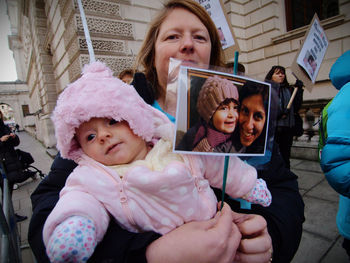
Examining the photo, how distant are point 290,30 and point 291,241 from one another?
28.5 ft

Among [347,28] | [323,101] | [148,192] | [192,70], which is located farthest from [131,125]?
[347,28]

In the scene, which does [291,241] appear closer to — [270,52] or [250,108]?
[250,108]

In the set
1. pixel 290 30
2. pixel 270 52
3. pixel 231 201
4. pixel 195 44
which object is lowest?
pixel 231 201

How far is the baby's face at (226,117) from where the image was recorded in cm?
67

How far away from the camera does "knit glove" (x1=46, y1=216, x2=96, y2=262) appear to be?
590mm

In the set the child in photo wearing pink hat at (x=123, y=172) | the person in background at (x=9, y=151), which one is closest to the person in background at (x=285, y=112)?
the child in photo wearing pink hat at (x=123, y=172)

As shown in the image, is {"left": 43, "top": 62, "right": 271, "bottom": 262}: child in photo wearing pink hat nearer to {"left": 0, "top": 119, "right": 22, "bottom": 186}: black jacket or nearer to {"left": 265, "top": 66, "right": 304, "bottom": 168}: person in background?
{"left": 265, "top": 66, "right": 304, "bottom": 168}: person in background

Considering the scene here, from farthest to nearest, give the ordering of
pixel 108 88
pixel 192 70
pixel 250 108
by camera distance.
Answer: pixel 108 88, pixel 250 108, pixel 192 70

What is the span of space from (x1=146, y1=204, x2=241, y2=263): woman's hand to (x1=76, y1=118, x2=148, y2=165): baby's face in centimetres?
36

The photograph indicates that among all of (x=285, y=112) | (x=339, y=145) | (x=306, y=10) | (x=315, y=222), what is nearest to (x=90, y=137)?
(x=339, y=145)

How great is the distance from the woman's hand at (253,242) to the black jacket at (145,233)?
0.11 meters

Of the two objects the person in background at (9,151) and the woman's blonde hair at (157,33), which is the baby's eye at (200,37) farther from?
the person in background at (9,151)

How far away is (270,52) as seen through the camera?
25.0 ft

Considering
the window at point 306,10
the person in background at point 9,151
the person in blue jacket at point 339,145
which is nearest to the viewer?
the person in blue jacket at point 339,145
